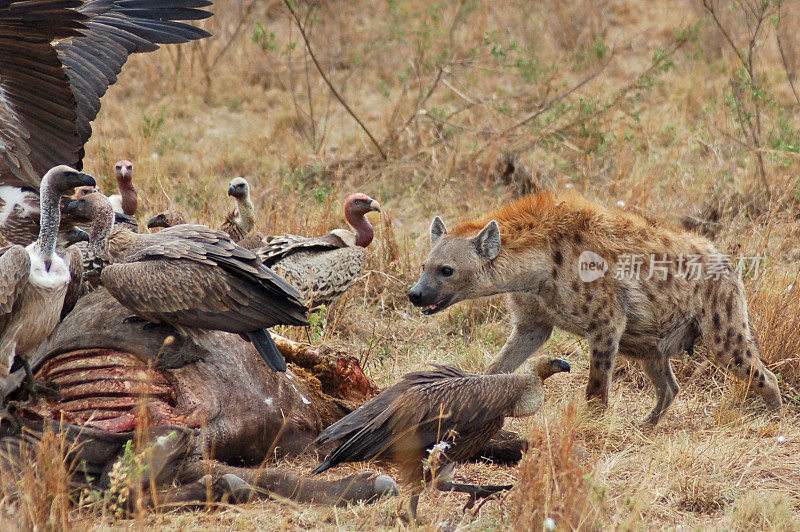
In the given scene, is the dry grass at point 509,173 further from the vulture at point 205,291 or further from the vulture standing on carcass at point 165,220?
the vulture standing on carcass at point 165,220

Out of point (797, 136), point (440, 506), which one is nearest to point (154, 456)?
point (440, 506)

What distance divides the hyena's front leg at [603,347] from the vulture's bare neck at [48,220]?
8.85 feet

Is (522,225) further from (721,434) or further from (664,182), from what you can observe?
(664,182)

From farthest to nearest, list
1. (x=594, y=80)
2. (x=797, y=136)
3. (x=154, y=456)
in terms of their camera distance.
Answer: (x=594, y=80)
(x=797, y=136)
(x=154, y=456)

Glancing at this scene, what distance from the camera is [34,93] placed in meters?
4.77

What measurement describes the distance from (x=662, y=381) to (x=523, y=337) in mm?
814

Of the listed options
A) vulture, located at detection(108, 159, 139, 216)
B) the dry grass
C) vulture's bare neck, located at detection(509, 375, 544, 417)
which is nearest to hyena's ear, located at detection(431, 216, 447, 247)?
the dry grass

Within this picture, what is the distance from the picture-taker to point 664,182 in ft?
26.3

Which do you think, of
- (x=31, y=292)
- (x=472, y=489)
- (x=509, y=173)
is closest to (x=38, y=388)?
(x=31, y=292)

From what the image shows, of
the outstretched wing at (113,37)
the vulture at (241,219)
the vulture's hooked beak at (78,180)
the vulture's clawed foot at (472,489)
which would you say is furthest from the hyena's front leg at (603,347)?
the outstretched wing at (113,37)

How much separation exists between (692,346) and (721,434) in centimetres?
74

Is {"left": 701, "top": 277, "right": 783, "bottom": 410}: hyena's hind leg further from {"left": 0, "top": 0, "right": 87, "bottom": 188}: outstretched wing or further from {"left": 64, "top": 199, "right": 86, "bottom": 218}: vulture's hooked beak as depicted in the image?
{"left": 0, "top": 0, "right": 87, "bottom": 188}: outstretched wing

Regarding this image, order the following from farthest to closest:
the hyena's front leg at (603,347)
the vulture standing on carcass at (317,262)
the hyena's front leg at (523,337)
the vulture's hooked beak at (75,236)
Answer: the vulture standing on carcass at (317,262) < the hyena's front leg at (523,337) < the hyena's front leg at (603,347) < the vulture's hooked beak at (75,236)

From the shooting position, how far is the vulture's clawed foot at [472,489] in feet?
12.6
